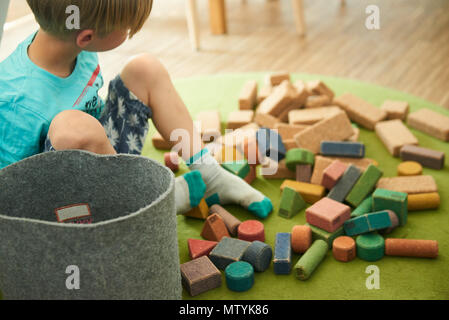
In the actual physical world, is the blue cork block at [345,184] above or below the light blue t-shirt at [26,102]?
below

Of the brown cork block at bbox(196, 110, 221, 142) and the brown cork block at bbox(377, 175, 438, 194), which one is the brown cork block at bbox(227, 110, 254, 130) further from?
the brown cork block at bbox(377, 175, 438, 194)

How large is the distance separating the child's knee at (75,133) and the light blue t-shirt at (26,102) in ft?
0.25

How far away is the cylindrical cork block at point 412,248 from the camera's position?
1.14m

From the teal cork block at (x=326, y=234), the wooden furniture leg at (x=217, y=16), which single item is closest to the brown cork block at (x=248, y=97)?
the teal cork block at (x=326, y=234)

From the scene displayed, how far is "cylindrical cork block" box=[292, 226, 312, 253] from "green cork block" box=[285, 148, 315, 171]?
273 millimetres

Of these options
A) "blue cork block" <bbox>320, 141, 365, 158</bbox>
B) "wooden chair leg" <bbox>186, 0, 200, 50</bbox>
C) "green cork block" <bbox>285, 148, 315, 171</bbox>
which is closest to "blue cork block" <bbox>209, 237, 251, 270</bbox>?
"green cork block" <bbox>285, 148, 315, 171</bbox>

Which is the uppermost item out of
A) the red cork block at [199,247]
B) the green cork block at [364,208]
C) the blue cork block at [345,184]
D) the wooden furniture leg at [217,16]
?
the wooden furniture leg at [217,16]

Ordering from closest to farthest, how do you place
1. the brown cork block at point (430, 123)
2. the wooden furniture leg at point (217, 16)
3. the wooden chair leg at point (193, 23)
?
the brown cork block at point (430, 123) → the wooden chair leg at point (193, 23) → the wooden furniture leg at point (217, 16)

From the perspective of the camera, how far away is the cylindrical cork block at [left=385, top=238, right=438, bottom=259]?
3.75 ft

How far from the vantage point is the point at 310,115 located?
1.69 m

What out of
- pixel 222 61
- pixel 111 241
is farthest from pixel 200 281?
pixel 222 61

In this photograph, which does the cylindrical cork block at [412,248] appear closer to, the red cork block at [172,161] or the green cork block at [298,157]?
the green cork block at [298,157]

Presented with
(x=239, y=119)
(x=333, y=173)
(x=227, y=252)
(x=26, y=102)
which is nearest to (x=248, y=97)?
(x=239, y=119)

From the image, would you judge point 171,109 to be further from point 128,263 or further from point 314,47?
point 314,47
